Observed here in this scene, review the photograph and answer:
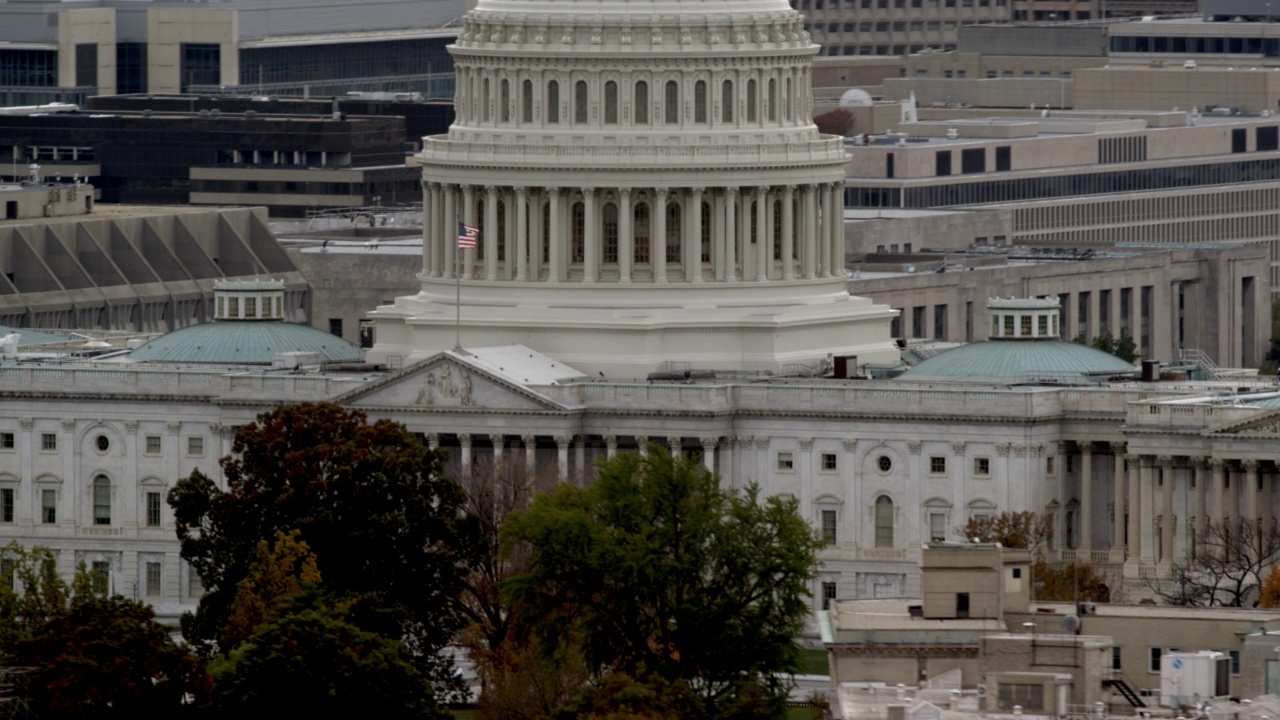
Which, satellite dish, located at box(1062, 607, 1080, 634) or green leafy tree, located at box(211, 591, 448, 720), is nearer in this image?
satellite dish, located at box(1062, 607, 1080, 634)

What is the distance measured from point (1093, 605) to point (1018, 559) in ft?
10.5

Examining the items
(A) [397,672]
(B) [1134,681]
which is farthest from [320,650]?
(B) [1134,681]

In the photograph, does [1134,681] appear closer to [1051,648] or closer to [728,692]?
[1051,648]

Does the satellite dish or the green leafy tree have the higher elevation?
the satellite dish

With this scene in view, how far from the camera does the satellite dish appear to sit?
180875 millimetres

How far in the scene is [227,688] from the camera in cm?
19988

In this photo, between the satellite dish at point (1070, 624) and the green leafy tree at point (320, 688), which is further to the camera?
the green leafy tree at point (320, 688)

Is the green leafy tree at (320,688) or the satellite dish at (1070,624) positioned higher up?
the satellite dish at (1070,624)

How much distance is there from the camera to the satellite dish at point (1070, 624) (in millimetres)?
180875

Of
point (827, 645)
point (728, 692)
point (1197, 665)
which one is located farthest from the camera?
point (728, 692)

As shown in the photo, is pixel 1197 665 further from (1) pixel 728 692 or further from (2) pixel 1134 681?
(1) pixel 728 692

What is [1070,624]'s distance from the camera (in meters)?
182

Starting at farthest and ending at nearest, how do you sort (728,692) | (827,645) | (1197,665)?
(728,692) < (827,645) < (1197,665)

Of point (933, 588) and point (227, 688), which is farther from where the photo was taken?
point (227, 688)
